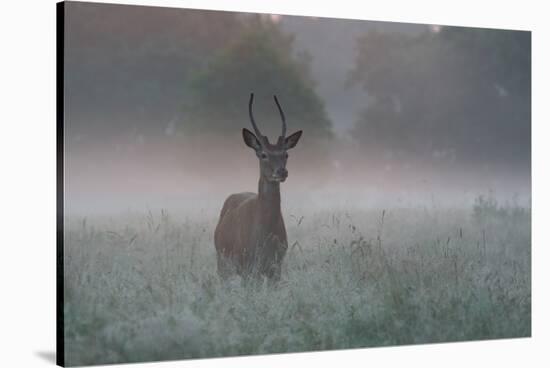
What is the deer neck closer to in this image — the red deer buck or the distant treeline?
the red deer buck

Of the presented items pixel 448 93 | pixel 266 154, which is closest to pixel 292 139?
pixel 266 154

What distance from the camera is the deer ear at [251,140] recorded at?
1172cm

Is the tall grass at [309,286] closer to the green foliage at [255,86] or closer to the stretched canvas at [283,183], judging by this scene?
the stretched canvas at [283,183]

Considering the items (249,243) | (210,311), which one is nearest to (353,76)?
(249,243)

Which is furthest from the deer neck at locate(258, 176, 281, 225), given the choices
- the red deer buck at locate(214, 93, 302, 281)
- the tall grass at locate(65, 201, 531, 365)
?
the tall grass at locate(65, 201, 531, 365)

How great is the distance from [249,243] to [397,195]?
1753 mm

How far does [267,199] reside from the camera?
11758 millimetres

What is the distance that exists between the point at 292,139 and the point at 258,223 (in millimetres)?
908

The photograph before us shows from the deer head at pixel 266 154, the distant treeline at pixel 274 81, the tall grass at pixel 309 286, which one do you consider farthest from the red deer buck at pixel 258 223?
the distant treeline at pixel 274 81

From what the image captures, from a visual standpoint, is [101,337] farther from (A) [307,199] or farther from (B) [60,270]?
(A) [307,199]

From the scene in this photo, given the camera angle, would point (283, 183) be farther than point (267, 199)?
Yes

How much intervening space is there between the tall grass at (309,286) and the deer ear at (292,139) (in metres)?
0.68

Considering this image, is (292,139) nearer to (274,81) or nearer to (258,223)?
(274,81)

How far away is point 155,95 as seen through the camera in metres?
11.4
